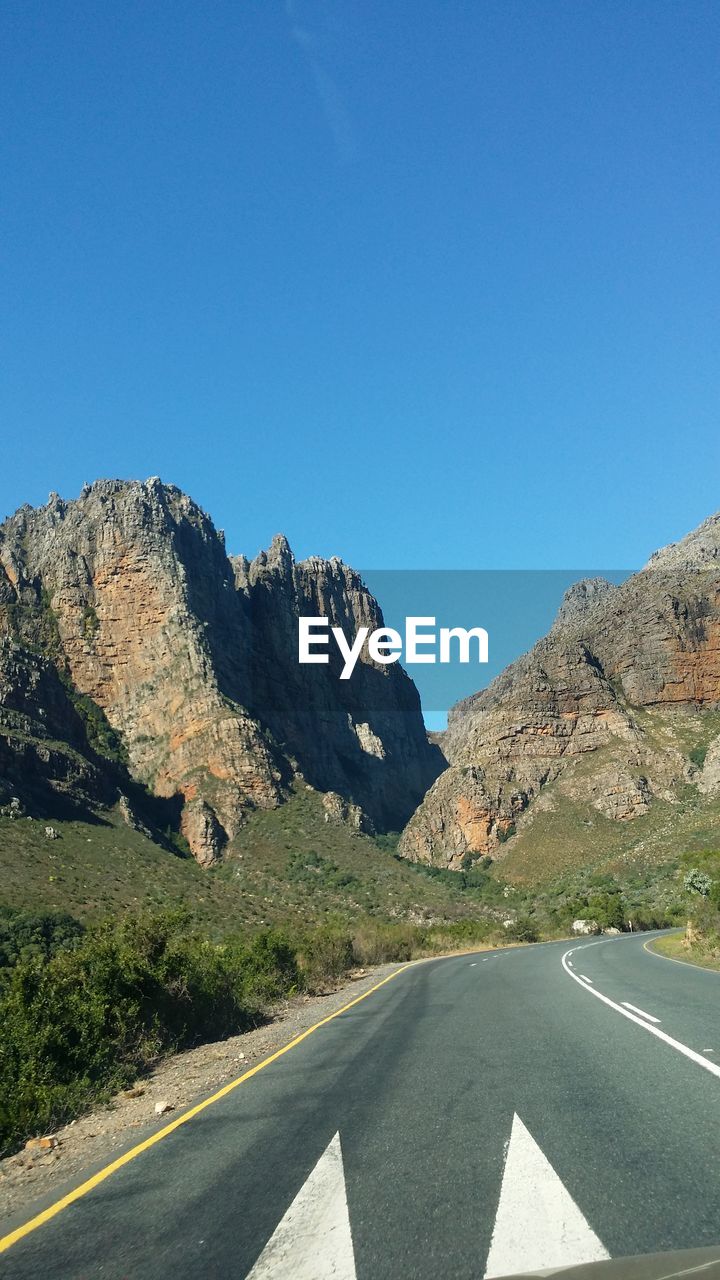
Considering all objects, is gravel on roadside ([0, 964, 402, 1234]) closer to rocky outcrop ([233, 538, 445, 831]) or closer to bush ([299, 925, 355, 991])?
bush ([299, 925, 355, 991])

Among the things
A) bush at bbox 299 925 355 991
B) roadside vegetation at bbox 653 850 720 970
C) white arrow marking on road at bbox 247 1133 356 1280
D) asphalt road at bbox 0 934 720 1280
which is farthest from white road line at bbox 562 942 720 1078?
bush at bbox 299 925 355 991

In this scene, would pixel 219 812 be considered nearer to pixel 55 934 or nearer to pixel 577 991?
pixel 55 934

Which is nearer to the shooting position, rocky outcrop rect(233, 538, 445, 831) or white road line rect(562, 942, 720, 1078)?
white road line rect(562, 942, 720, 1078)

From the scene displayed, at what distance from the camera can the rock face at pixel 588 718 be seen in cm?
10300

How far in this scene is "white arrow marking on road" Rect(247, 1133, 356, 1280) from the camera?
4.54 metres

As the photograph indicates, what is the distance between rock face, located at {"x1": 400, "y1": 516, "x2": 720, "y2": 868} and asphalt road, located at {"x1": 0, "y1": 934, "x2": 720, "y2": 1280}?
89.0 meters

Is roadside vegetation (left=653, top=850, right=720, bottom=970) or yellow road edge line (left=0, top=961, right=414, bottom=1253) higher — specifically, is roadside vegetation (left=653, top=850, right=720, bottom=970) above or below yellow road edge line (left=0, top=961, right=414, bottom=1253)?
below

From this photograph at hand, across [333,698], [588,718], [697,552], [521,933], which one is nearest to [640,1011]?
[521,933]

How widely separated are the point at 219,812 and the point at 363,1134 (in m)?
77.7

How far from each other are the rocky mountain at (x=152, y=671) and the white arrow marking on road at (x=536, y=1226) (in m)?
62.1

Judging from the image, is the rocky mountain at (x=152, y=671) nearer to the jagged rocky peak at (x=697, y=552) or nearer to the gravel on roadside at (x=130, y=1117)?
the gravel on roadside at (x=130, y=1117)

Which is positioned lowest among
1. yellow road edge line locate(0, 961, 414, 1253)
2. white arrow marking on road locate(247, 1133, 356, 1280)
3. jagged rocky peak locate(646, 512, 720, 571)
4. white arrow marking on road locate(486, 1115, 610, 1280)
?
yellow road edge line locate(0, 961, 414, 1253)

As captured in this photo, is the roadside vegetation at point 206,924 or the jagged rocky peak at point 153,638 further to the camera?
the jagged rocky peak at point 153,638

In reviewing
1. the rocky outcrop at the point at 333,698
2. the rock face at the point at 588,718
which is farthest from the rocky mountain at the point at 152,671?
the rock face at the point at 588,718
